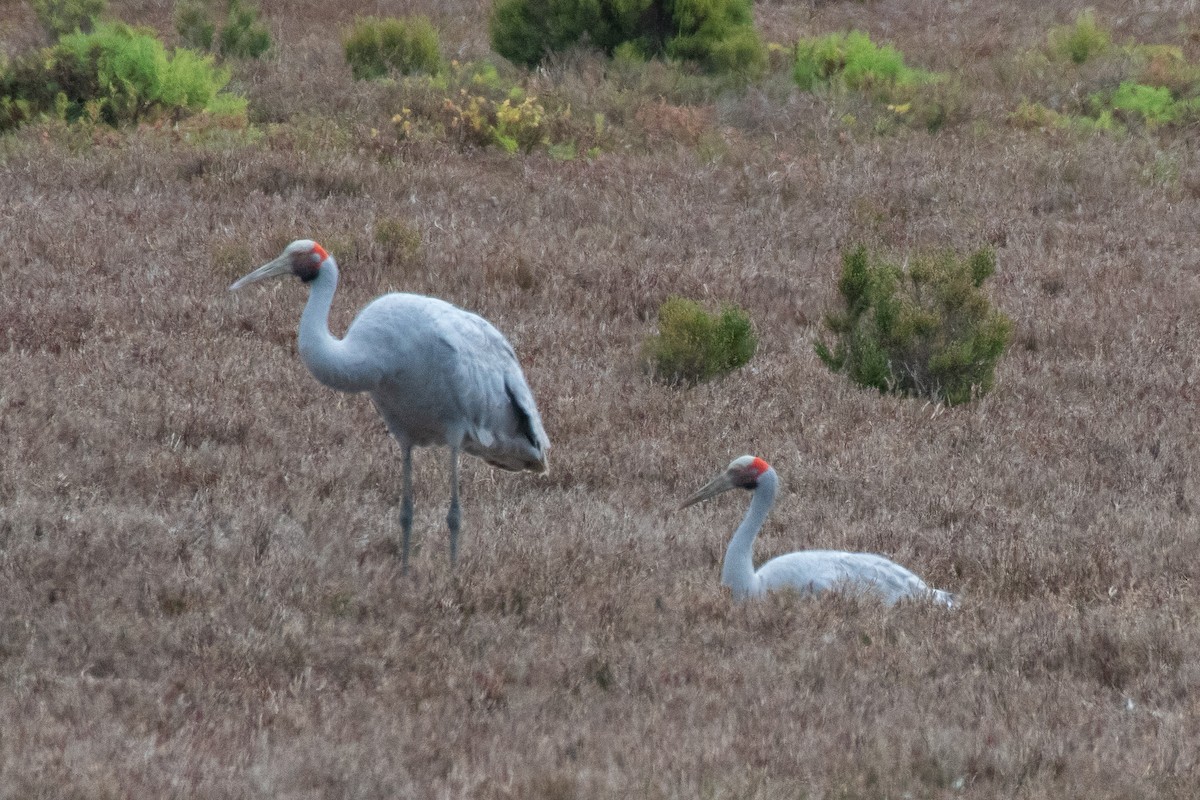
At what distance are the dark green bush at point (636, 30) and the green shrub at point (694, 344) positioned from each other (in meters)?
12.0

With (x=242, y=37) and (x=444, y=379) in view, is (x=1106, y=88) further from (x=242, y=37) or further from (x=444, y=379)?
(x=444, y=379)

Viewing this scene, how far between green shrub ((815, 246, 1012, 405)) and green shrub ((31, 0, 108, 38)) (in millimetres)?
15923

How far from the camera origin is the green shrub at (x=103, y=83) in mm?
16547

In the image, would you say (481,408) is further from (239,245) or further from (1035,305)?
(1035,305)

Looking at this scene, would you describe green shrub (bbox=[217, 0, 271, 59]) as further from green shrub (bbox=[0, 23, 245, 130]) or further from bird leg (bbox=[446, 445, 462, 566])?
bird leg (bbox=[446, 445, 462, 566])

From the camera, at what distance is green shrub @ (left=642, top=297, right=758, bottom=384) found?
31.5ft

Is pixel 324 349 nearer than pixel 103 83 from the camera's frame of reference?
Yes

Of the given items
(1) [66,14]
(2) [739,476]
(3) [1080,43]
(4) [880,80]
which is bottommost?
(1) [66,14]

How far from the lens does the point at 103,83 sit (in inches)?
645

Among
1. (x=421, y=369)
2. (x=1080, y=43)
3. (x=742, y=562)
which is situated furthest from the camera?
(x=1080, y=43)

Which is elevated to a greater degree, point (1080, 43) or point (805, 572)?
point (805, 572)

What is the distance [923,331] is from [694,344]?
149 cm

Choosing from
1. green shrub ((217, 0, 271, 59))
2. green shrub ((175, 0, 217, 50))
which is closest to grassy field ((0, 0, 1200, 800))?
green shrub ((217, 0, 271, 59))

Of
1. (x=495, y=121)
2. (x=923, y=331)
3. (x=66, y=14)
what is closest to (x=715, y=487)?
(x=923, y=331)
